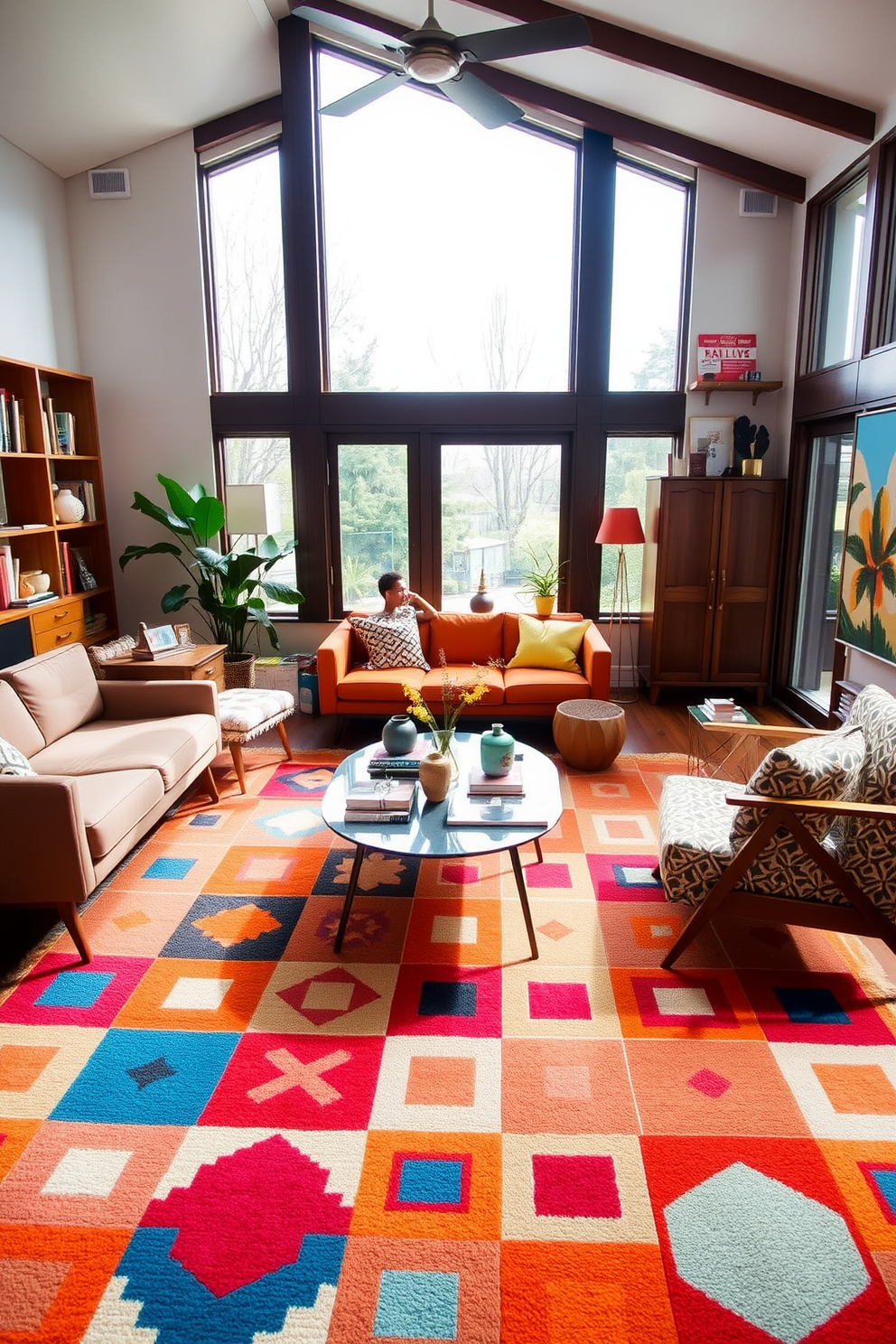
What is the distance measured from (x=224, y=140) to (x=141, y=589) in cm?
315

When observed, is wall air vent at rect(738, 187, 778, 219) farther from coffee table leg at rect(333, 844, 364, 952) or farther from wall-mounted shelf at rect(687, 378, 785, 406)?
coffee table leg at rect(333, 844, 364, 952)

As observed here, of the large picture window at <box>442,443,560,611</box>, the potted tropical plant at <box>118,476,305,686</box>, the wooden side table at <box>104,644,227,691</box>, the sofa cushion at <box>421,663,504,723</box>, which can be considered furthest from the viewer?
the large picture window at <box>442,443,560,611</box>

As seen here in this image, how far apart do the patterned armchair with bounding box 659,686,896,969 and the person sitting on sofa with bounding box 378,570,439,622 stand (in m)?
3.02

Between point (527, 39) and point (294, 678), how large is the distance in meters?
3.96

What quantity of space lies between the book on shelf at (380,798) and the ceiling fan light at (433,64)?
8.68ft

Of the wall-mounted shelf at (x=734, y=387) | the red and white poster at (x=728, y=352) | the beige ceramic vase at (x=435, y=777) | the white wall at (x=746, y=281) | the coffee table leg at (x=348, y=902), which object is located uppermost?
the white wall at (x=746, y=281)

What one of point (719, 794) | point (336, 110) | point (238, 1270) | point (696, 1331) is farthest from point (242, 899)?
point (336, 110)

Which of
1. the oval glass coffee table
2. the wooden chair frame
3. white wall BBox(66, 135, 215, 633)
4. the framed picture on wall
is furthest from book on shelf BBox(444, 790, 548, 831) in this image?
white wall BBox(66, 135, 215, 633)

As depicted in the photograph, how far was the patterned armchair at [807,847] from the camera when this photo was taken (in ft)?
8.82

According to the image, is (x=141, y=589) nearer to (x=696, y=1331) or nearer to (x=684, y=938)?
(x=684, y=938)

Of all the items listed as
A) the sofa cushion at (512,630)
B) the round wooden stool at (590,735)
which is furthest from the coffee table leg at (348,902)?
the sofa cushion at (512,630)

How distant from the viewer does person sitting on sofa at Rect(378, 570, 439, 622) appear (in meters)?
5.62

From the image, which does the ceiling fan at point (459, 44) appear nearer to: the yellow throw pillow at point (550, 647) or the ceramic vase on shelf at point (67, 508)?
the yellow throw pillow at point (550, 647)

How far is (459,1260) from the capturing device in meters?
1.88
